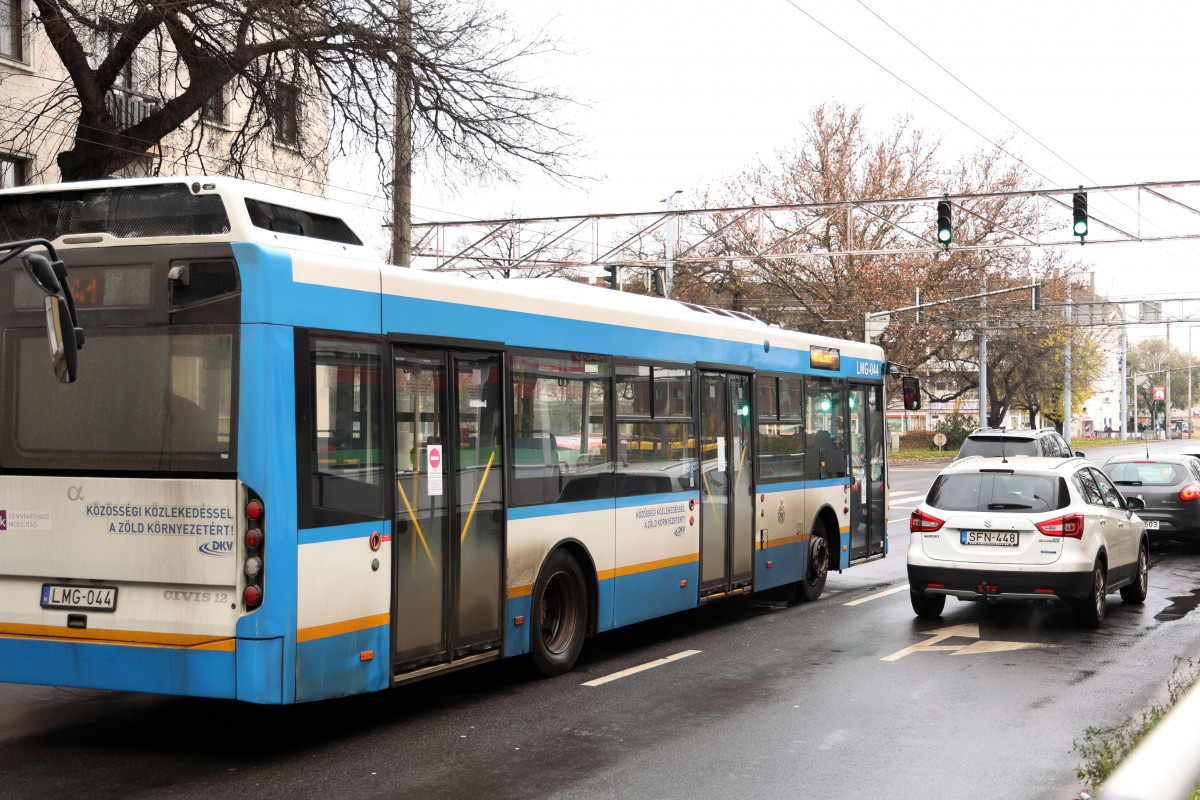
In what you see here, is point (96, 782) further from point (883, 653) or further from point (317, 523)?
point (883, 653)

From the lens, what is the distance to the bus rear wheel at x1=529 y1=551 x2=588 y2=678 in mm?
9039

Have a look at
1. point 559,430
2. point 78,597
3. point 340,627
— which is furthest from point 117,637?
point 559,430

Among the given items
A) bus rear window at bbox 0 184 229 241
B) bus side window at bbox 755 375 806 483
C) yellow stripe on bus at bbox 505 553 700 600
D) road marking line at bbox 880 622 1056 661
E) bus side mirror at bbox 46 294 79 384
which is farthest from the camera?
bus side window at bbox 755 375 806 483

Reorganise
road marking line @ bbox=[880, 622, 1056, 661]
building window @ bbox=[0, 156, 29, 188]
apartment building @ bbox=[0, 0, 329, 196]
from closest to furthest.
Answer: road marking line @ bbox=[880, 622, 1056, 661] → apartment building @ bbox=[0, 0, 329, 196] → building window @ bbox=[0, 156, 29, 188]

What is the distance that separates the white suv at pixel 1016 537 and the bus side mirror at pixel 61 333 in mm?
8290

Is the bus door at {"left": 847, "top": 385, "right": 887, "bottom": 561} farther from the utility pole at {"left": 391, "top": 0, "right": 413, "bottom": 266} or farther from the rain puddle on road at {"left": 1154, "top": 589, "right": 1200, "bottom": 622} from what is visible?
the utility pole at {"left": 391, "top": 0, "right": 413, "bottom": 266}

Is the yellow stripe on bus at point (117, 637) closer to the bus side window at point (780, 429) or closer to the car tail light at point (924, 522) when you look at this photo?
the bus side window at point (780, 429)

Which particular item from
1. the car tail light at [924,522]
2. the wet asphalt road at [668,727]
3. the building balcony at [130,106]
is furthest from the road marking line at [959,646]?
the building balcony at [130,106]

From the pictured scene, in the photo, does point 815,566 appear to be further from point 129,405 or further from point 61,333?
point 61,333

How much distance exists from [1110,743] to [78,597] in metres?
5.90

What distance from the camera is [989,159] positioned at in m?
55.1

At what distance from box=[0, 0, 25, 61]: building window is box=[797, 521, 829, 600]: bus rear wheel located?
12905mm

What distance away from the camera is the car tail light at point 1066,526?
11.4m

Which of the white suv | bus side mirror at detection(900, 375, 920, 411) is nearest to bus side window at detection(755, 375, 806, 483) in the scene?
the white suv
